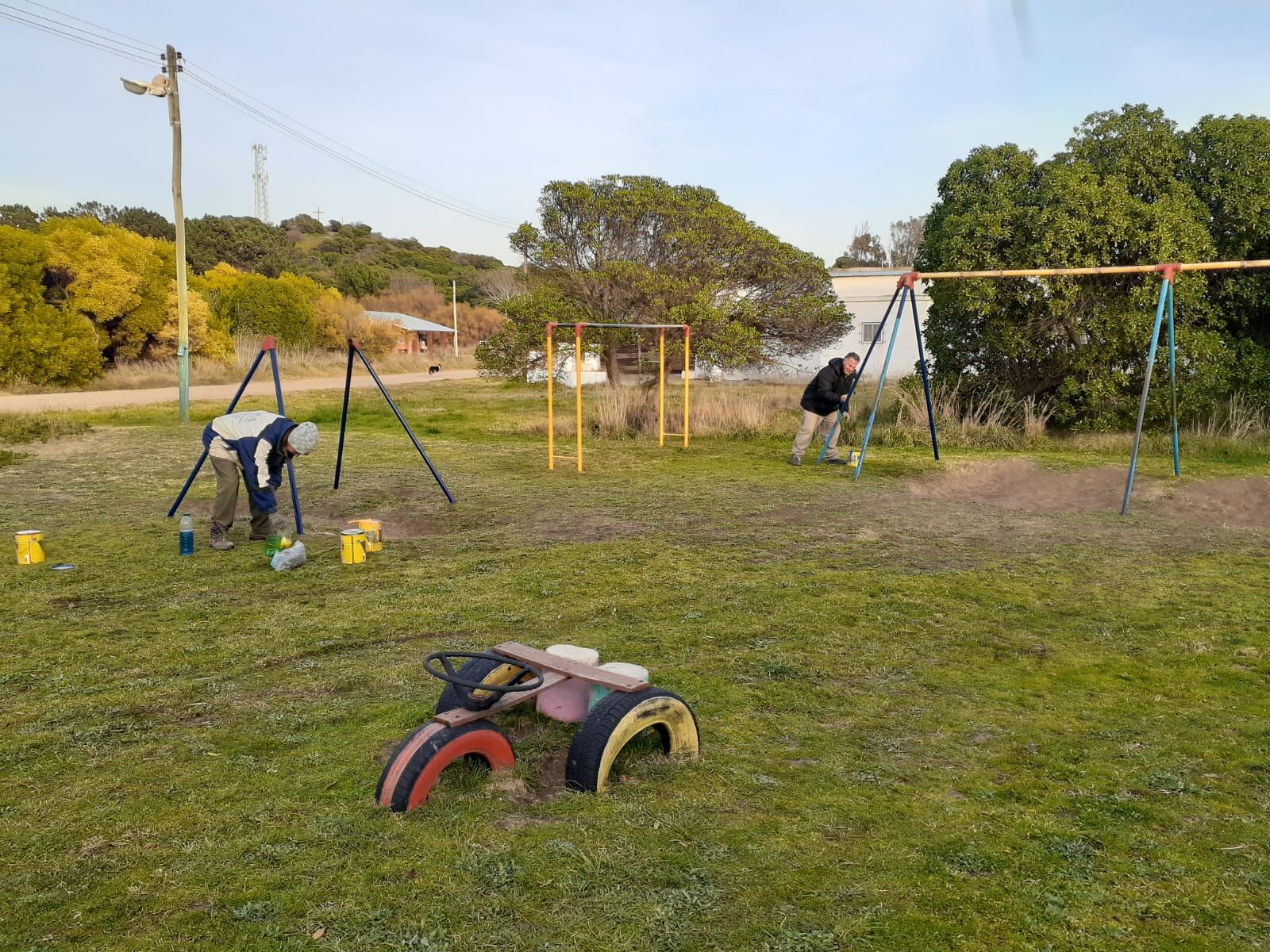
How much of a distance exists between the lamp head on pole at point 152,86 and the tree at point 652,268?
863 centimetres

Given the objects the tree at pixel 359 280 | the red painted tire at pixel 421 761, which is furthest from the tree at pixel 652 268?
the tree at pixel 359 280

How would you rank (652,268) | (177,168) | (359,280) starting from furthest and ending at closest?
(359,280) → (177,168) → (652,268)

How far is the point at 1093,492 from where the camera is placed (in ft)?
36.4

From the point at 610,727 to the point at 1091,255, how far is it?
43.5 feet

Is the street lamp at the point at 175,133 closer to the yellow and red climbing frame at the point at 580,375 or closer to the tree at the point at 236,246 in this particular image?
the yellow and red climbing frame at the point at 580,375

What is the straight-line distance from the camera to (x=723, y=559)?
7.73 metres

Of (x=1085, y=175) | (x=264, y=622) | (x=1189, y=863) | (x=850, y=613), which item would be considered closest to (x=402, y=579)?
(x=264, y=622)

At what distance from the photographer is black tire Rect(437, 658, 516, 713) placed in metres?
3.98

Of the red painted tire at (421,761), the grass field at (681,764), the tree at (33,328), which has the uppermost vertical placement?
the tree at (33,328)

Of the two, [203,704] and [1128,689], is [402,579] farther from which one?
[1128,689]

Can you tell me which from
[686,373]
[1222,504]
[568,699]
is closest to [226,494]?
[568,699]

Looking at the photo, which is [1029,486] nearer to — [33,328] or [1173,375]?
[1173,375]

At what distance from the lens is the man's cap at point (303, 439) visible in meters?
7.55

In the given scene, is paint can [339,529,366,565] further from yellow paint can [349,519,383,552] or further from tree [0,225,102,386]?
tree [0,225,102,386]
